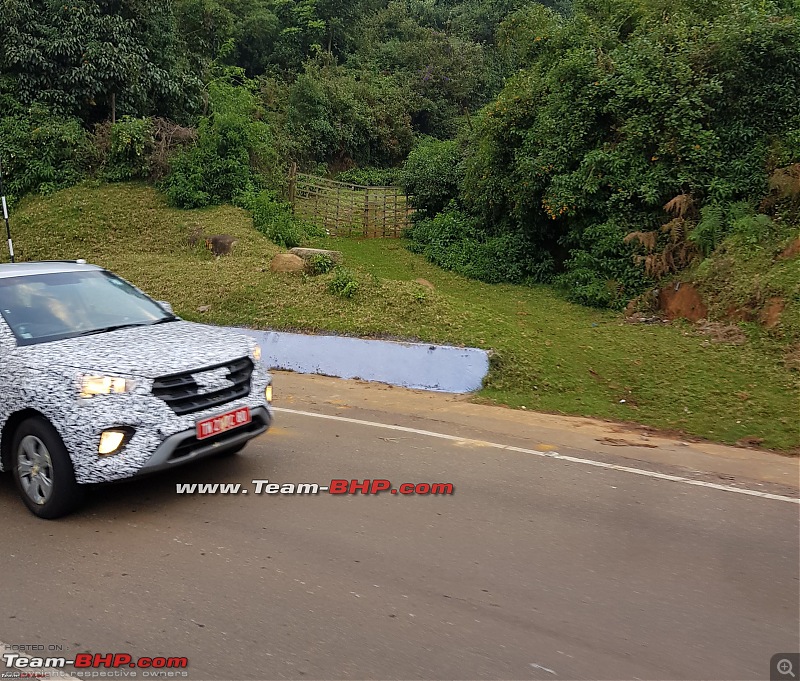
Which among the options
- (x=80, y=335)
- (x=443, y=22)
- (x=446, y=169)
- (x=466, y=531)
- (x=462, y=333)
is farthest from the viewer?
(x=443, y=22)

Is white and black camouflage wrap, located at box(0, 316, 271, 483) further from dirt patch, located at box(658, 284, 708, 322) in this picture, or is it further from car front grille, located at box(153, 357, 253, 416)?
dirt patch, located at box(658, 284, 708, 322)

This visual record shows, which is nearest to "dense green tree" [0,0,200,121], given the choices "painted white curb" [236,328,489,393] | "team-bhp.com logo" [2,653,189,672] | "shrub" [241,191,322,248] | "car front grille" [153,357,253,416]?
"shrub" [241,191,322,248]

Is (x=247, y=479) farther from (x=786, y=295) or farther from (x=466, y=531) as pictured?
(x=786, y=295)

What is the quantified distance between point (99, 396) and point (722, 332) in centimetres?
897

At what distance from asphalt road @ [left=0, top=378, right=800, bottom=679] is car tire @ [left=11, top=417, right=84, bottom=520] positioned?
5.9 inches

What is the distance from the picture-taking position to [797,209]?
12.0 metres

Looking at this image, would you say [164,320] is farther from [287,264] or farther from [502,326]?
[287,264]

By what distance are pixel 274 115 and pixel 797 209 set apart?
2619cm

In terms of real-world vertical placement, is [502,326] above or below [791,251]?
below

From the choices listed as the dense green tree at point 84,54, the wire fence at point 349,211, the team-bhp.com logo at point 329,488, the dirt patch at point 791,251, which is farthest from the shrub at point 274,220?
the team-bhp.com logo at point 329,488

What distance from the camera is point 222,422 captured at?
16.6ft

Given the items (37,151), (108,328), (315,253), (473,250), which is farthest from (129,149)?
(108,328)

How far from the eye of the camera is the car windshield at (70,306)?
5402mm

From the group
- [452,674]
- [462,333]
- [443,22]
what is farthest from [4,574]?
[443,22]
